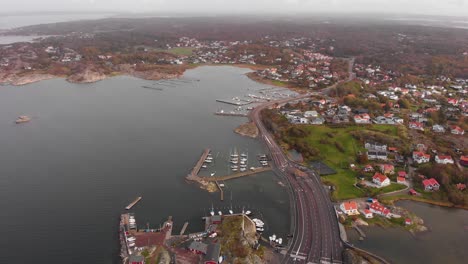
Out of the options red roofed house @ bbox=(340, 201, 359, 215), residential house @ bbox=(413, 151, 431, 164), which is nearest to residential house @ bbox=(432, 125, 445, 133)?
residential house @ bbox=(413, 151, 431, 164)

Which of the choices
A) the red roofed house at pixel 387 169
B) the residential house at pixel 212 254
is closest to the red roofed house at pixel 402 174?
the red roofed house at pixel 387 169

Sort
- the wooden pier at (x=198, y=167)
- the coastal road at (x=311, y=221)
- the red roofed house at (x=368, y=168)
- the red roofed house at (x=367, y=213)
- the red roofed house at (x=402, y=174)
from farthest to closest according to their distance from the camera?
the red roofed house at (x=368, y=168) → the wooden pier at (x=198, y=167) → the red roofed house at (x=402, y=174) → the red roofed house at (x=367, y=213) → the coastal road at (x=311, y=221)

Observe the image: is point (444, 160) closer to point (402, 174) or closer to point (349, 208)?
point (402, 174)

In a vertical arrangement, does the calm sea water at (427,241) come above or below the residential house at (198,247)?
below

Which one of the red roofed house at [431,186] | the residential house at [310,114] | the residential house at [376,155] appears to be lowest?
the red roofed house at [431,186]

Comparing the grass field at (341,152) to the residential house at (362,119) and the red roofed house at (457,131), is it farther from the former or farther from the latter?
the red roofed house at (457,131)

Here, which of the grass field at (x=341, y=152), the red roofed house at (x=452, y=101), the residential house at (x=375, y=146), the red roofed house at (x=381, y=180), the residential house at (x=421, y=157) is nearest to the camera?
the grass field at (x=341, y=152)

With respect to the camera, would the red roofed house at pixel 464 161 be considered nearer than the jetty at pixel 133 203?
No

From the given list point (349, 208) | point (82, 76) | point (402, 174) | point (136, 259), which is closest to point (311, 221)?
point (349, 208)
